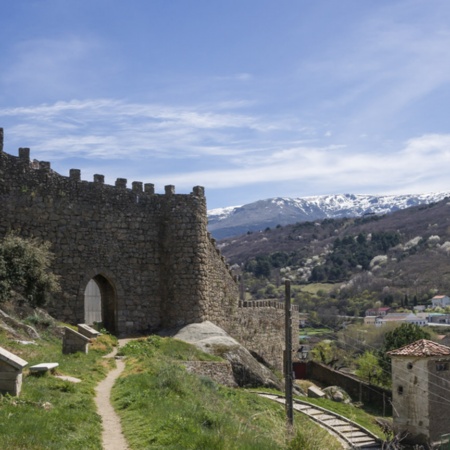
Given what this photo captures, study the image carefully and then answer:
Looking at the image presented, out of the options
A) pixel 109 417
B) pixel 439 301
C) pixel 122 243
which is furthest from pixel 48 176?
pixel 439 301

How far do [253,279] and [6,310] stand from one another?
486ft

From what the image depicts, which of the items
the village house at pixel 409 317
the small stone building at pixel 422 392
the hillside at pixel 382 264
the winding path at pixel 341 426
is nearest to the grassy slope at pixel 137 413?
the winding path at pixel 341 426

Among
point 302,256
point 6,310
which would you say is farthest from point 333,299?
point 6,310

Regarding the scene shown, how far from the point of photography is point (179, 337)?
31.3 metres

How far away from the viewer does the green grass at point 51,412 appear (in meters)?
11.2

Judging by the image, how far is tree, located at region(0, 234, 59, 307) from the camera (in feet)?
86.8

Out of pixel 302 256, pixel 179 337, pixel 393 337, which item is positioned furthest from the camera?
pixel 302 256

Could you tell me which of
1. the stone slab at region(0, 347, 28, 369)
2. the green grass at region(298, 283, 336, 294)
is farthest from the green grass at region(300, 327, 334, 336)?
the stone slab at region(0, 347, 28, 369)

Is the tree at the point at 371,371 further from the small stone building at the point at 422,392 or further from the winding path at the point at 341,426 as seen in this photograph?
the winding path at the point at 341,426

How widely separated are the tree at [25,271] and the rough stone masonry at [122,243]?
6.39 feet

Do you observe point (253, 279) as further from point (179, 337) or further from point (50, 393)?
point (50, 393)

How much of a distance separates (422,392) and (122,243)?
50.4 feet

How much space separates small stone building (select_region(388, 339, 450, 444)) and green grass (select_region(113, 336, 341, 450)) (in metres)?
9.64

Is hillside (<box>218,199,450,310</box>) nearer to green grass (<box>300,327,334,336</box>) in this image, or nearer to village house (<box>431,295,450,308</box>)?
village house (<box>431,295,450,308</box>)
